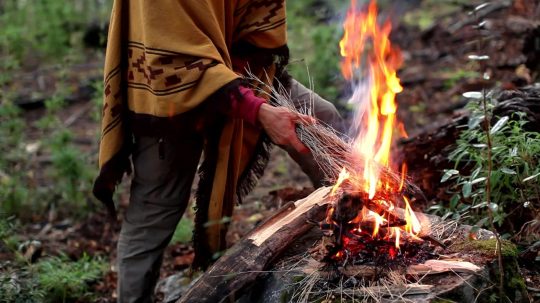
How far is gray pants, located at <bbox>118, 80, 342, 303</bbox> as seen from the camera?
3.53m

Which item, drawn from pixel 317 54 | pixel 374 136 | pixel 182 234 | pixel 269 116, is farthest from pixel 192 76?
pixel 317 54

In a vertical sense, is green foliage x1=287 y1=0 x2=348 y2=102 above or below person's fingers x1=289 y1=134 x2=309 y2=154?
below

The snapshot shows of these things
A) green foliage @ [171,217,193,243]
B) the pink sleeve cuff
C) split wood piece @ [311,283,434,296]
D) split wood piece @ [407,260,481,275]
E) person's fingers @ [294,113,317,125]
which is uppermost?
the pink sleeve cuff

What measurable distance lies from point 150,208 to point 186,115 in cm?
63

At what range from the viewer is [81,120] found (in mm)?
7766

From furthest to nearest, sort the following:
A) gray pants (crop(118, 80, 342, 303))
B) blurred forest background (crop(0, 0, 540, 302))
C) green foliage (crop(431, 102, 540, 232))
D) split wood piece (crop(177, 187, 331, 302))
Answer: blurred forest background (crop(0, 0, 540, 302)) < gray pants (crop(118, 80, 342, 303)) < green foliage (crop(431, 102, 540, 232)) < split wood piece (crop(177, 187, 331, 302))

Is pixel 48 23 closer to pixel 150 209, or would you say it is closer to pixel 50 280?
pixel 50 280

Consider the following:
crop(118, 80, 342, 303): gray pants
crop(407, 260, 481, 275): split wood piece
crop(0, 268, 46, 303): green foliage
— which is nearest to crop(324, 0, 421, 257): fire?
crop(407, 260, 481, 275): split wood piece

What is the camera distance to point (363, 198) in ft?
9.82

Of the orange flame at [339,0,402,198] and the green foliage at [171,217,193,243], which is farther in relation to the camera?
the green foliage at [171,217,193,243]

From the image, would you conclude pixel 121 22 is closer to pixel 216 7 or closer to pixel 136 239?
pixel 216 7

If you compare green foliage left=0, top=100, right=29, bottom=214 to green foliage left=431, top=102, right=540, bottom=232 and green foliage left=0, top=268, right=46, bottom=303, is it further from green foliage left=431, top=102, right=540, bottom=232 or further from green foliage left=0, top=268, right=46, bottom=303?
green foliage left=431, top=102, right=540, bottom=232

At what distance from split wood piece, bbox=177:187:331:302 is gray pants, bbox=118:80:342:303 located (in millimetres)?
572

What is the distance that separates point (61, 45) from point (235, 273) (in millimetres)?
6072
